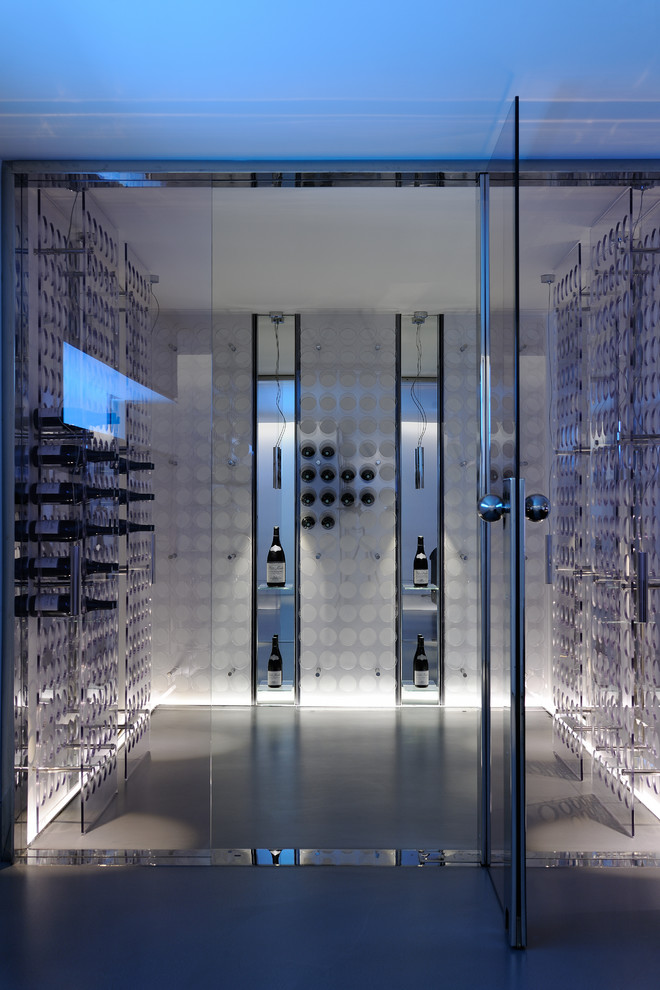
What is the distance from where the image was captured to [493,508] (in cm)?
212

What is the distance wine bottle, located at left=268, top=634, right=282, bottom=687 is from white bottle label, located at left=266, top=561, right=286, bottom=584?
312 millimetres

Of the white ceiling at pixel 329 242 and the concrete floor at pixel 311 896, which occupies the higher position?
the white ceiling at pixel 329 242

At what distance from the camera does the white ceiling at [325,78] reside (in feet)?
6.16

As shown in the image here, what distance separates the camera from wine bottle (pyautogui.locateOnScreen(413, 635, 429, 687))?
410cm

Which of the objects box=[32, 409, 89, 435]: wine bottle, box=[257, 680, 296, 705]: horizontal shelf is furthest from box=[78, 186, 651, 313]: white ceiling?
box=[257, 680, 296, 705]: horizontal shelf

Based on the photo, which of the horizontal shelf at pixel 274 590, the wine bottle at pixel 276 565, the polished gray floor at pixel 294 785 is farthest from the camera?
the wine bottle at pixel 276 565

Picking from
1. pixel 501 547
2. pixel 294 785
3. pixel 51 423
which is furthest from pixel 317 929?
pixel 51 423

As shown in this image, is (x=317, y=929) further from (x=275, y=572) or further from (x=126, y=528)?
(x=275, y=572)

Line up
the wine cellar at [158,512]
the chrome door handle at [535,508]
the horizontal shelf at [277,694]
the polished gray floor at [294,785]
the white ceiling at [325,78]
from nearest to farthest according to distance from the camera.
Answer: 1. the white ceiling at [325,78]
2. the chrome door handle at [535,508]
3. the wine cellar at [158,512]
4. the polished gray floor at [294,785]
5. the horizontal shelf at [277,694]

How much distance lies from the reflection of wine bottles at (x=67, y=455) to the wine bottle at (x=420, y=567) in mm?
2005

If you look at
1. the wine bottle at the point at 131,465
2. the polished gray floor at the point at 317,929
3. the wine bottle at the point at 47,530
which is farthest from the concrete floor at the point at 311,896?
the wine bottle at the point at 131,465

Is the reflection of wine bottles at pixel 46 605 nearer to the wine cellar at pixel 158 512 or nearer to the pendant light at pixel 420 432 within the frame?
the wine cellar at pixel 158 512

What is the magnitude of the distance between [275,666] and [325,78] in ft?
8.48

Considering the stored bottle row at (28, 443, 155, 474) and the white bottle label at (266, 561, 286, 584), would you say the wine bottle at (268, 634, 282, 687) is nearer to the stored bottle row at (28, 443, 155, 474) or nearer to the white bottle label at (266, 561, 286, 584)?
the white bottle label at (266, 561, 286, 584)
